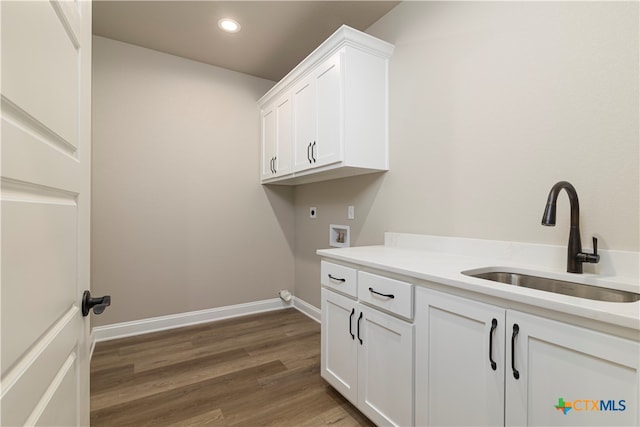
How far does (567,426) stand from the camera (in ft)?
2.75

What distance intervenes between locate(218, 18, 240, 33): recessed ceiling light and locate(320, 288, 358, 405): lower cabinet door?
2252 millimetres

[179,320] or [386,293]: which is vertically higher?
[386,293]

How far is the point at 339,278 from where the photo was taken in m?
1.73

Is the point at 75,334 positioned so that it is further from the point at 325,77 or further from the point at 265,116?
the point at 265,116

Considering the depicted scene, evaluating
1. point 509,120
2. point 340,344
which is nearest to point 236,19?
point 509,120

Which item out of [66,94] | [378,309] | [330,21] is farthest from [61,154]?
[330,21]

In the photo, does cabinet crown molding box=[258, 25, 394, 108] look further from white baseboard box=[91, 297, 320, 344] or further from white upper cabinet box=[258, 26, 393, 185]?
white baseboard box=[91, 297, 320, 344]

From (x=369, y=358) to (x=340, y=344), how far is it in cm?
26

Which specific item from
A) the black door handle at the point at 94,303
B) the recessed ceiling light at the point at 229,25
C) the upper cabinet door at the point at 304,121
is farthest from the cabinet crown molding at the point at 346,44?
the black door handle at the point at 94,303

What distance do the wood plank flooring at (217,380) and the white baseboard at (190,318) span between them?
91 millimetres

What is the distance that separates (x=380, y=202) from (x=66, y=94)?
6.34 feet

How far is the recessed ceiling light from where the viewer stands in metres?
2.35

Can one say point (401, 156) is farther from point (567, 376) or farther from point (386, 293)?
point (567, 376)

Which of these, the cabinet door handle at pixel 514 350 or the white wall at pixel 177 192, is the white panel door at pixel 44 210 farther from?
the white wall at pixel 177 192
